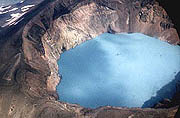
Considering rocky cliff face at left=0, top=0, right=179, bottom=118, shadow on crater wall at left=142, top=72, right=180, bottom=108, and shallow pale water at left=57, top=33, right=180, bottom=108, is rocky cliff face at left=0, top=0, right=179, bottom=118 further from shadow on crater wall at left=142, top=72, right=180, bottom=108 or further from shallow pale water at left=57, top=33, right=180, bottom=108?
shadow on crater wall at left=142, top=72, right=180, bottom=108

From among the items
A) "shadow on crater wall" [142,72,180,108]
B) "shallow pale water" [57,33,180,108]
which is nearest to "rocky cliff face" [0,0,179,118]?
"shallow pale water" [57,33,180,108]

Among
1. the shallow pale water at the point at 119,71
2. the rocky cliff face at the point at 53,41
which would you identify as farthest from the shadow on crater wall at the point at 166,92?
the rocky cliff face at the point at 53,41

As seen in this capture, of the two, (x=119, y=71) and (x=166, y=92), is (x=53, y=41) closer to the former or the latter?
(x=119, y=71)

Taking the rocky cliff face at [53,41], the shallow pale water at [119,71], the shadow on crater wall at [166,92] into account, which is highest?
the rocky cliff face at [53,41]

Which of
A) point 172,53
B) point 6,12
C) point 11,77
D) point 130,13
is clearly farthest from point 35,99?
point 6,12

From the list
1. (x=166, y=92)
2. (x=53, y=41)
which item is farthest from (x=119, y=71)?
(x=53, y=41)

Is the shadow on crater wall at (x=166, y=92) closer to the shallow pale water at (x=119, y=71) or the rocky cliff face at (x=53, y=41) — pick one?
the shallow pale water at (x=119, y=71)
